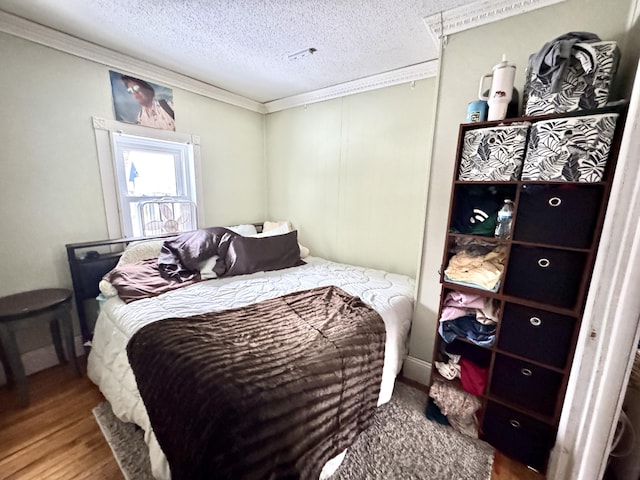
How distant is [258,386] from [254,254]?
4.76ft

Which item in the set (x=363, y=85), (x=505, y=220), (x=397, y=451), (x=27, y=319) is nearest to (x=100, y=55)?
(x=27, y=319)

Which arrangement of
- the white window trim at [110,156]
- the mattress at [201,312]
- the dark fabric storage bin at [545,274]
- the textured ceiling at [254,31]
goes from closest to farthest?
the dark fabric storage bin at [545,274], the mattress at [201,312], the textured ceiling at [254,31], the white window trim at [110,156]

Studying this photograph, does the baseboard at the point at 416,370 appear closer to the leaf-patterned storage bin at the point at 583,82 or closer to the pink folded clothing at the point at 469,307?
the pink folded clothing at the point at 469,307

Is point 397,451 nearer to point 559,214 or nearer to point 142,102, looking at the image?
point 559,214

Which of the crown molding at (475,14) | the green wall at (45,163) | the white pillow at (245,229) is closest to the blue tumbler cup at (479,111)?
the crown molding at (475,14)

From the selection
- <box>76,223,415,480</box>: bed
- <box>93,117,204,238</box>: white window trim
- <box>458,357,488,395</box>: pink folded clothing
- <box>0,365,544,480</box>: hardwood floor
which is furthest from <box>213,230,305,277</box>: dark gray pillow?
<box>458,357,488,395</box>: pink folded clothing

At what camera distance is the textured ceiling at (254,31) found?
58.8 inches

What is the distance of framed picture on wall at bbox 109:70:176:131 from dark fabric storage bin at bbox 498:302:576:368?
303 centimetres

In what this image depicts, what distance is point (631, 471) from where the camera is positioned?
112 cm

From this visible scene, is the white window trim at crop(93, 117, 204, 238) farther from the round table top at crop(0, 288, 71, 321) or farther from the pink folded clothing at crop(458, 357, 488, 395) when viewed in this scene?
the pink folded clothing at crop(458, 357, 488, 395)

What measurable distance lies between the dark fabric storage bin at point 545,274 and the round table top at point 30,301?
272 centimetres

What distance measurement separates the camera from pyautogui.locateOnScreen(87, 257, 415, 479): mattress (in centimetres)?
137

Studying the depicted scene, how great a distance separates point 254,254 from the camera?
7.57 ft

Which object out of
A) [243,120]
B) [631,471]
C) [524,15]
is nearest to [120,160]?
[243,120]
